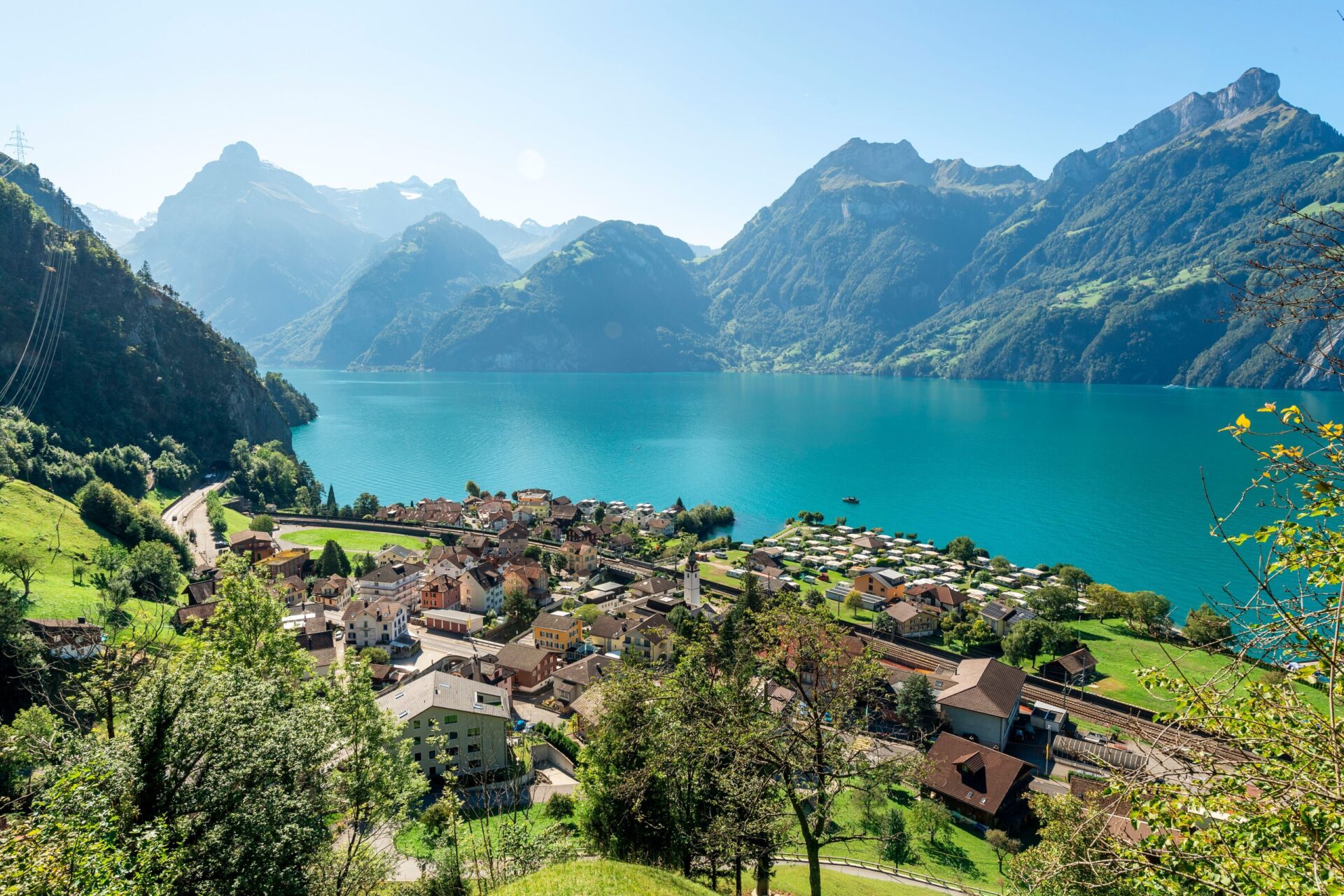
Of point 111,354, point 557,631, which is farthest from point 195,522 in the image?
point 557,631

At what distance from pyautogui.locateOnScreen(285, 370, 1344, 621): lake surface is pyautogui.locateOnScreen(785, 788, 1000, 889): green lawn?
1210 inches

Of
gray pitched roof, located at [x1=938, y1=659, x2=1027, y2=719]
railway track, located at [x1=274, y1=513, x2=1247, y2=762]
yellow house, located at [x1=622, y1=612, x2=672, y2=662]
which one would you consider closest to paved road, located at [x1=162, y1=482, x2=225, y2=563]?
railway track, located at [x1=274, y1=513, x2=1247, y2=762]

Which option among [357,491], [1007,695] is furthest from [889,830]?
[357,491]

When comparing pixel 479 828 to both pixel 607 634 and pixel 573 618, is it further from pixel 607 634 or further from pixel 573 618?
pixel 573 618

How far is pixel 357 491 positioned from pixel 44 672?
2699 inches

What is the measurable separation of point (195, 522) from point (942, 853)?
221ft

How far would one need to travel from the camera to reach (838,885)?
17.9 meters

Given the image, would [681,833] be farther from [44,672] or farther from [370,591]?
[370,591]

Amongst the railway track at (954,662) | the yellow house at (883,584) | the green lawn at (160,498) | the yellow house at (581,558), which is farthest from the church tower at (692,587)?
the green lawn at (160,498)

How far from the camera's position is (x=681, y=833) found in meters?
12.6

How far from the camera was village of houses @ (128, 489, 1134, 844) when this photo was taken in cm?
2491

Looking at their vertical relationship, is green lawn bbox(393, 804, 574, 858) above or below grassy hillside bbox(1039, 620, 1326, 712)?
above

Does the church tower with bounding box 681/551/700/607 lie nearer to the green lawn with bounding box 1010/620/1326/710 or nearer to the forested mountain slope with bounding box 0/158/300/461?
the green lawn with bounding box 1010/620/1326/710

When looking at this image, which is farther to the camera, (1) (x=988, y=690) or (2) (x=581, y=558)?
(2) (x=581, y=558)
